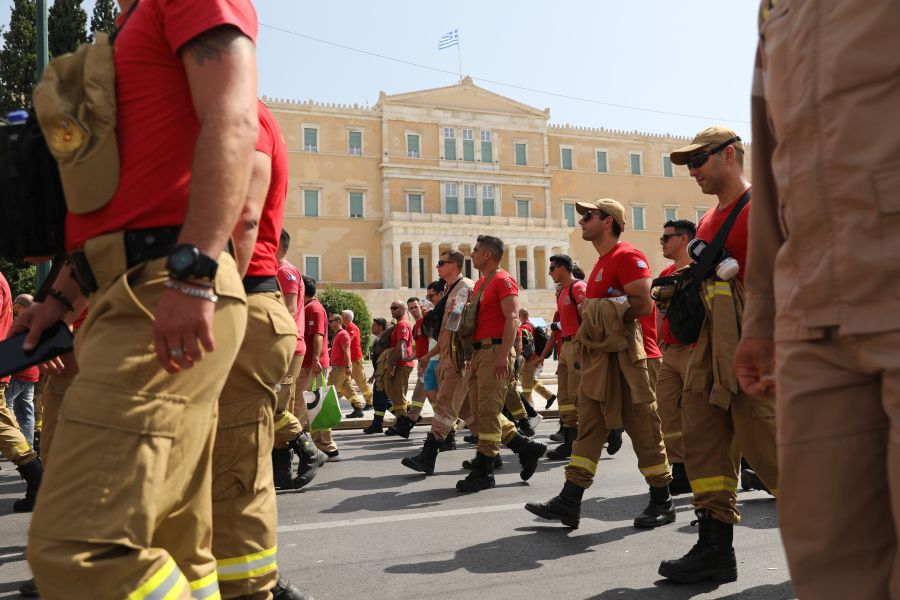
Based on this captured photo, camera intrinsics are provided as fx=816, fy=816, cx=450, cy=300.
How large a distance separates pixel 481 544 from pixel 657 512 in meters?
1.24

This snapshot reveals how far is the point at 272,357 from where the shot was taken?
10.1ft

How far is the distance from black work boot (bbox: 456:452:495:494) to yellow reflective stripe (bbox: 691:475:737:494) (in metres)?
2.77

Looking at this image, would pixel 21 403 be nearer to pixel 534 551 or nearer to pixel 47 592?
pixel 534 551

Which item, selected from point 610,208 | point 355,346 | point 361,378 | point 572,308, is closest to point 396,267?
point 361,378

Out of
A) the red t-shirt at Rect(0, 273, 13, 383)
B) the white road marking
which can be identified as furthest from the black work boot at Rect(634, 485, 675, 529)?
the red t-shirt at Rect(0, 273, 13, 383)

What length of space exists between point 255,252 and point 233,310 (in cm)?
102

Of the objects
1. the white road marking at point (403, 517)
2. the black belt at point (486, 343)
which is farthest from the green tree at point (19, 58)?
the white road marking at point (403, 517)

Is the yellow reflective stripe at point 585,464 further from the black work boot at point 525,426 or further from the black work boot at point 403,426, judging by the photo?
the black work boot at point 403,426

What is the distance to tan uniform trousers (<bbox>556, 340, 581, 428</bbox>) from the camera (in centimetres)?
837

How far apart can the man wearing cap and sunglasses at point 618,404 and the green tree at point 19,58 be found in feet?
73.3

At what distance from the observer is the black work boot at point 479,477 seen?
6605mm

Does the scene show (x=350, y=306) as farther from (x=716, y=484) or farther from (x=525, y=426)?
(x=716, y=484)

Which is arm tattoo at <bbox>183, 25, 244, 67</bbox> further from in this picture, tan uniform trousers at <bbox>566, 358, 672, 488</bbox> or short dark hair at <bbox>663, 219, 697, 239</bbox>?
short dark hair at <bbox>663, 219, 697, 239</bbox>

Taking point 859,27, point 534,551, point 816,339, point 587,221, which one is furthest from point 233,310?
point 587,221
